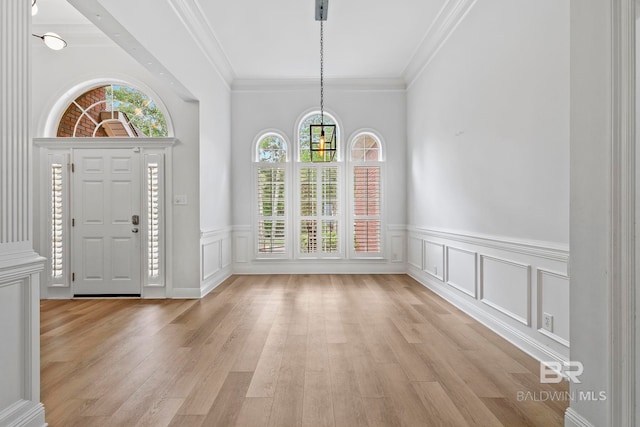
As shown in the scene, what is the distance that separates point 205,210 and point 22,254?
3323 millimetres

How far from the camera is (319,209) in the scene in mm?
6652

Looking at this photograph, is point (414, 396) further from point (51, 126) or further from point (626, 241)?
point (51, 126)

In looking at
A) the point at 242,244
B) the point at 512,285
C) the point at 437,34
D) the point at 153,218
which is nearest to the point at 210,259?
the point at 153,218

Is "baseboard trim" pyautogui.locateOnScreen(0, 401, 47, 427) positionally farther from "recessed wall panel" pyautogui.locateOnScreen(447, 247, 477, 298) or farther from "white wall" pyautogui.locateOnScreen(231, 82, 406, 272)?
"white wall" pyautogui.locateOnScreen(231, 82, 406, 272)

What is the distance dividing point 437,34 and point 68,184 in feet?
17.6

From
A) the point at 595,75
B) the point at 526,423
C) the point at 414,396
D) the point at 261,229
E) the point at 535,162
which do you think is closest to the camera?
the point at 595,75

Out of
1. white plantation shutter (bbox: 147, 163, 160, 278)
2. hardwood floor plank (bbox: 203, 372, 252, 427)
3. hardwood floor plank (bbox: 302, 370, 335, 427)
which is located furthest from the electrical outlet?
white plantation shutter (bbox: 147, 163, 160, 278)

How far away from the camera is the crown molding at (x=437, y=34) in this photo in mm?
4121

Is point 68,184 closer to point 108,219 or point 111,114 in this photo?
point 108,219

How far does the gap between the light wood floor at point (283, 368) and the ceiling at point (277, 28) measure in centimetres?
271

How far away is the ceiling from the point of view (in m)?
3.72

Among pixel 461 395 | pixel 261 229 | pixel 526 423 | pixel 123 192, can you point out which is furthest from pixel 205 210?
pixel 526 423

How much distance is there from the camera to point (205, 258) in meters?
5.07

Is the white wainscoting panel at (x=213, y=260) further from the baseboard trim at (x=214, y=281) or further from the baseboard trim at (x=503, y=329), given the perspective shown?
the baseboard trim at (x=503, y=329)
